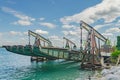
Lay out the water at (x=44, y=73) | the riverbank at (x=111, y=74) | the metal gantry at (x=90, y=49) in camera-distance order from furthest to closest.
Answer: the metal gantry at (x=90, y=49) → the water at (x=44, y=73) → the riverbank at (x=111, y=74)

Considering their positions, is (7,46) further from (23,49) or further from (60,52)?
(60,52)

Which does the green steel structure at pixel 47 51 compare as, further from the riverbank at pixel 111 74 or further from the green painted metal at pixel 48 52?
the riverbank at pixel 111 74

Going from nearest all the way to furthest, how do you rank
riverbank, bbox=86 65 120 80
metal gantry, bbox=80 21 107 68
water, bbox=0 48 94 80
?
1. riverbank, bbox=86 65 120 80
2. water, bbox=0 48 94 80
3. metal gantry, bbox=80 21 107 68

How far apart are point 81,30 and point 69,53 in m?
8.70

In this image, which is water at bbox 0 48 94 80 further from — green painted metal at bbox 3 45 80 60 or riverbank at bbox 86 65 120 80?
riverbank at bbox 86 65 120 80

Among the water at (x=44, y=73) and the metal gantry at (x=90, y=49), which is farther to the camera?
the metal gantry at (x=90, y=49)

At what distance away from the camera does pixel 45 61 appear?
86.7 metres

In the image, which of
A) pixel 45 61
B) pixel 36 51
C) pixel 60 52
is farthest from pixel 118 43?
pixel 36 51

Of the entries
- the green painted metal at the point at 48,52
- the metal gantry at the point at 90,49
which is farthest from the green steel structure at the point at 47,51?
the metal gantry at the point at 90,49

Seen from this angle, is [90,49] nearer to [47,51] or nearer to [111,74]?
[47,51]

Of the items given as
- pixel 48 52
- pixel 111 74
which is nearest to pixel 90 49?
pixel 48 52

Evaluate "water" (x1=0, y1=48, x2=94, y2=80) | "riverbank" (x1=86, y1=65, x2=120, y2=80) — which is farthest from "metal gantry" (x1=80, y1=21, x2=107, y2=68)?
"riverbank" (x1=86, y1=65, x2=120, y2=80)

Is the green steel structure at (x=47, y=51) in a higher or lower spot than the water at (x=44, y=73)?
higher

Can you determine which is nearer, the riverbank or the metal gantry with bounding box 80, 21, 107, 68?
the riverbank
